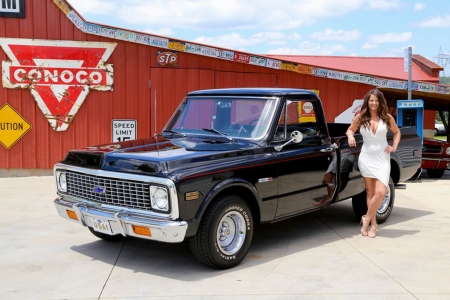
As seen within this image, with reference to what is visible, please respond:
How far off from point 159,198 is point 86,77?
7380mm

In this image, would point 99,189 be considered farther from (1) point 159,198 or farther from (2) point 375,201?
(2) point 375,201

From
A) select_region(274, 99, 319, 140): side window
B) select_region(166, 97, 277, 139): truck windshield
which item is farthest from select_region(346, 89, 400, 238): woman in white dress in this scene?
select_region(166, 97, 277, 139): truck windshield

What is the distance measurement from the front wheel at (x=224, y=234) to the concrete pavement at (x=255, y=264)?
0.15m

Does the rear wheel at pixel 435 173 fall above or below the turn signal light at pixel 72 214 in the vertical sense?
below

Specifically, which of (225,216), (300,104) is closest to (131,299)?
(225,216)

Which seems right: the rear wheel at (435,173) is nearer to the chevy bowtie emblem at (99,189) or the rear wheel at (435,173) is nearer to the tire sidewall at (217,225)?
the tire sidewall at (217,225)

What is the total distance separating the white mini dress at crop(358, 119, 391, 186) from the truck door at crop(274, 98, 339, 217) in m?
0.40

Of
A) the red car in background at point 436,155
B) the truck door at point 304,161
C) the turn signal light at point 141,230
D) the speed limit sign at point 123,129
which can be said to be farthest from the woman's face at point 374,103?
the red car in background at point 436,155

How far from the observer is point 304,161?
5.98m

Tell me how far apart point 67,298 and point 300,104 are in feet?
10.9

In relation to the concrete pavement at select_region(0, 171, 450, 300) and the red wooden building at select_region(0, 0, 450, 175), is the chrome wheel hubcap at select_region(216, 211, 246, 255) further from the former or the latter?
the red wooden building at select_region(0, 0, 450, 175)

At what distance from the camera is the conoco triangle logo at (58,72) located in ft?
36.6

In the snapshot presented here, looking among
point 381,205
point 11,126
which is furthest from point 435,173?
point 11,126

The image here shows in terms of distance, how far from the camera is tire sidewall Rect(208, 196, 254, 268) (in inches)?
195
